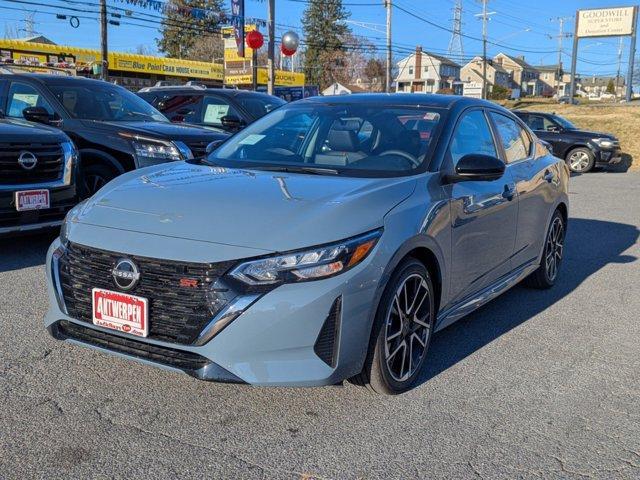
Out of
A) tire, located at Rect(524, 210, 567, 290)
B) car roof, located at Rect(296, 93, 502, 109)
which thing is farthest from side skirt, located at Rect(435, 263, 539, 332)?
car roof, located at Rect(296, 93, 502, 109)

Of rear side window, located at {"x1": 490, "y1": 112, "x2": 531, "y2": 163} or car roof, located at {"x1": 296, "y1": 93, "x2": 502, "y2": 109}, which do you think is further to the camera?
rear side window, located at {"x1": 490, "y1": 112, "x2": 531, "y2": 163}

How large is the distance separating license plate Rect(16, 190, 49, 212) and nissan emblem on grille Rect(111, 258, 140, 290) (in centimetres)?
330

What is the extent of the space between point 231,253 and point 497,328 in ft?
8.27

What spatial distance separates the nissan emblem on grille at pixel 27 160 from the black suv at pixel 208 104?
470 cm

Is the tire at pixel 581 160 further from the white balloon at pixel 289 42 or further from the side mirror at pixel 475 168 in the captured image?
the side mirror at pixel 475 168

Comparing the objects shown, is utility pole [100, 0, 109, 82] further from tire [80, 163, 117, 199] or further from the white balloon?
tire [80, 163, 117, 199]

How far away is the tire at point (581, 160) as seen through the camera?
58.9 ft

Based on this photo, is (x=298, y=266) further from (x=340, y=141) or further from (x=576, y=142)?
(x=576, y=142)

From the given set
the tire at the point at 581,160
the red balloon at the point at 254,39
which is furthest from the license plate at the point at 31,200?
the tire at the point at 581,160

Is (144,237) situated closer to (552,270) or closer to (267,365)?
(267,365)

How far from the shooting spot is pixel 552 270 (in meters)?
5.82

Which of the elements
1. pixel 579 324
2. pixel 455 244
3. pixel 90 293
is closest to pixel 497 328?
pixel 579 324

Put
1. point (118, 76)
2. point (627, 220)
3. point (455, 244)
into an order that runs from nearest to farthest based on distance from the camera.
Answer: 1. point (455, 244)
2. point (627, 220)
3. point (118, 76)

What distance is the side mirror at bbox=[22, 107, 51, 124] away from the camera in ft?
23.8
